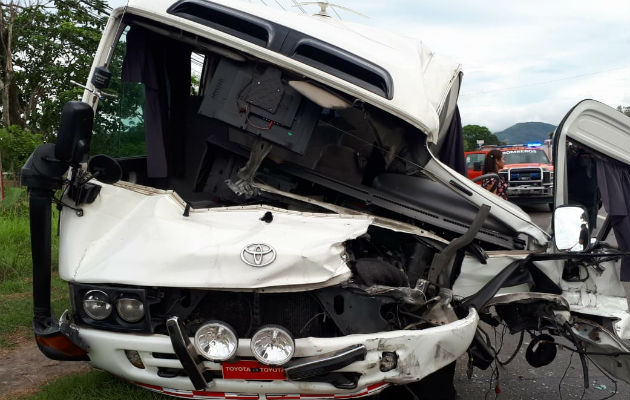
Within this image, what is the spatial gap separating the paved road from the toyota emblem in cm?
224

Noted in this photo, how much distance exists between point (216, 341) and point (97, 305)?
65cm

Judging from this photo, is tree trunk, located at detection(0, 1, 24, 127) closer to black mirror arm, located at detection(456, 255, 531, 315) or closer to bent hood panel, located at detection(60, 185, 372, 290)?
bent hood panel, located at detection(60, 185, 372, 290)

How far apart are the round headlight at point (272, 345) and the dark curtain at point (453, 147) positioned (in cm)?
281

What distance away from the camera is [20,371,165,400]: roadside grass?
12.4 ft

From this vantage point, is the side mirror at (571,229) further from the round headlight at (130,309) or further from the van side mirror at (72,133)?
the van side mirror at (72,133)

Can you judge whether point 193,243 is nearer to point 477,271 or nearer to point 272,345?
point 272,345

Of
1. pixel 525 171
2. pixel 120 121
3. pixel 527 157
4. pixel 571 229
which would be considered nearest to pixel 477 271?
pixel 571 229

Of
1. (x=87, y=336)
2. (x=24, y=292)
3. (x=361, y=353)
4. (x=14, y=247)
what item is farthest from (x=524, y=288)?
(x=14, y=247)

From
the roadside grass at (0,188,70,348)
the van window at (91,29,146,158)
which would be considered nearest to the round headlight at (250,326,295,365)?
the van window at (91,29,146,158)

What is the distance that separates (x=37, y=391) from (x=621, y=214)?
160 inches

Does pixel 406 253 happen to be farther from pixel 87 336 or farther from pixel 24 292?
pixel 24 292

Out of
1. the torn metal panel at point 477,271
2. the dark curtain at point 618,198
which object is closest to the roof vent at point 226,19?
the torn metal panel at point 477,271

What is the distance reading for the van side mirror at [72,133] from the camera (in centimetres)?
304

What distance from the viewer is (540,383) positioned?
15.5 feet
